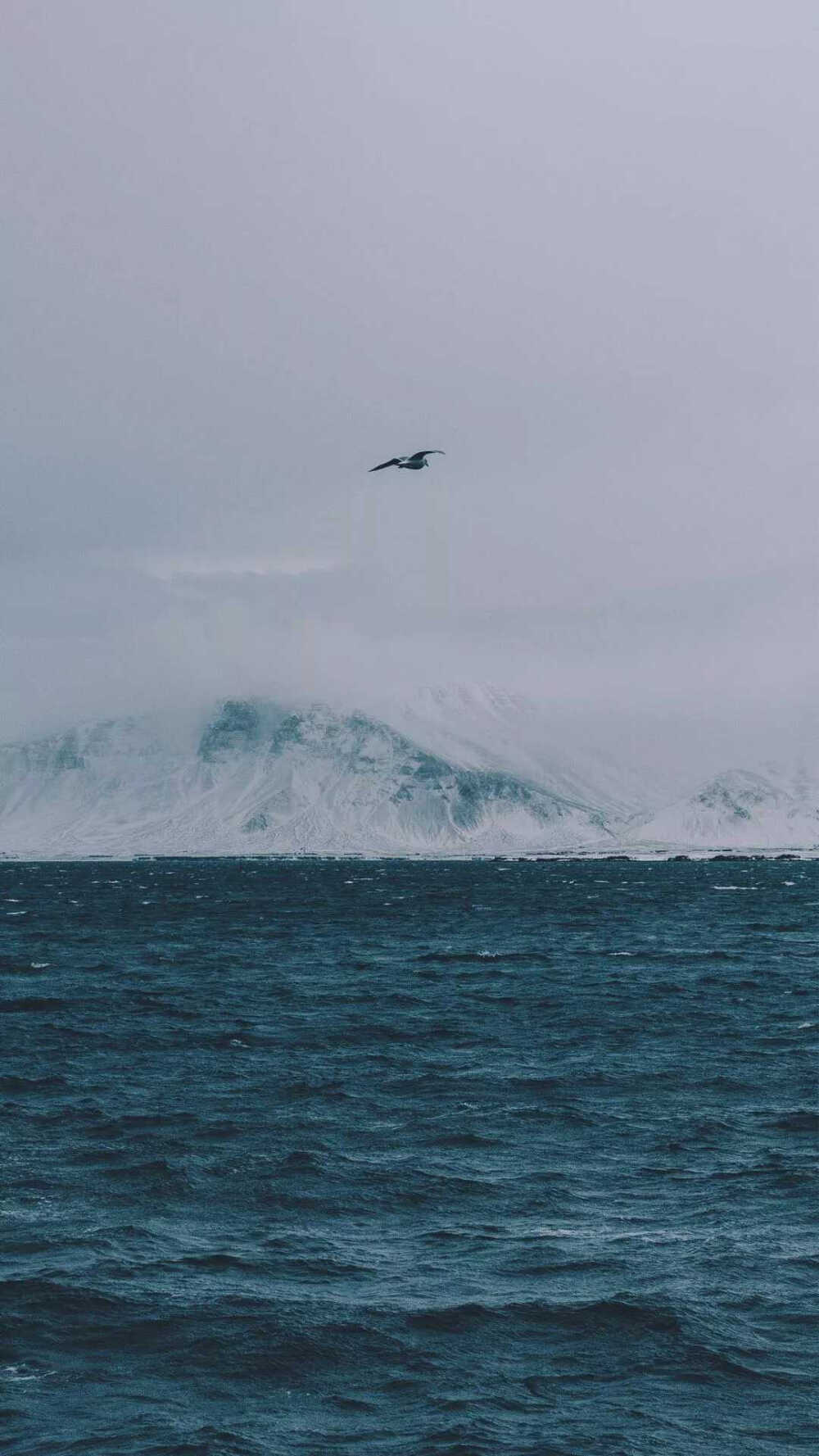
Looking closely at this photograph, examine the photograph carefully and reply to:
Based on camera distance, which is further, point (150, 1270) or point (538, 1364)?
point (150, 1270)

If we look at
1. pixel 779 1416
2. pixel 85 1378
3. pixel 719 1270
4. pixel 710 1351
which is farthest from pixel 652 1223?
pixel 85 1378

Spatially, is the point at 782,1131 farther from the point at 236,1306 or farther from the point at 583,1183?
the point at 236,1306

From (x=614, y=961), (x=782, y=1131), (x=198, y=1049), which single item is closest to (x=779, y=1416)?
(x=782, y=1131)

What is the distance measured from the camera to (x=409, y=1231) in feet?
109

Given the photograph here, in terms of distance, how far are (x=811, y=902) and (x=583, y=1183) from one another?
170 meters

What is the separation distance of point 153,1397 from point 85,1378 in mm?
1689

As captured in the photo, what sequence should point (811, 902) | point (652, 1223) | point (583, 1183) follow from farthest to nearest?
1. point (811, 902)
2. point (583, 1183)
3. point (652, 1223)

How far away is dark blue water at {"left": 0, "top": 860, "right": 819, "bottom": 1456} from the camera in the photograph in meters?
23.8

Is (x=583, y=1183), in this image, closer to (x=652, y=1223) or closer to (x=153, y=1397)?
(x=652, y=1223)

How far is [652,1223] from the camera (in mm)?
33250

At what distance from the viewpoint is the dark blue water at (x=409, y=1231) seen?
23781 millimetres

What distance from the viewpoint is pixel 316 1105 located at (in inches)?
1852

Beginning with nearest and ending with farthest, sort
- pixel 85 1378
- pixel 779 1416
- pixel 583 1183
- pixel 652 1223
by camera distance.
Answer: pixel 779 1416, pixel 85 1378, pixel 652 1223, pixel 583 1183

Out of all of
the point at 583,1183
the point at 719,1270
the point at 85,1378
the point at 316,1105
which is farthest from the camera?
the point at 316,1105
